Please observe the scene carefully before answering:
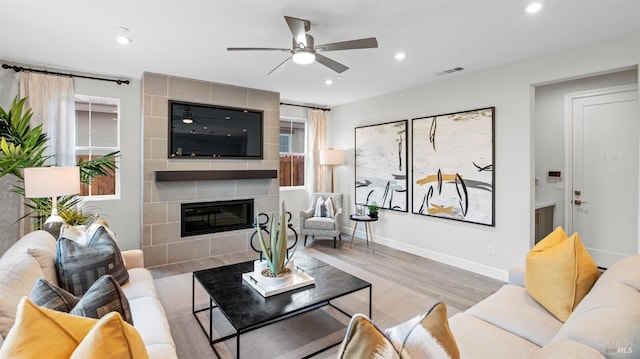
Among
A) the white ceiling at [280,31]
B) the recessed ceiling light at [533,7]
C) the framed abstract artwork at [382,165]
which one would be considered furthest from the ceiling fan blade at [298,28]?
the framed abstract artwork at [382,165]

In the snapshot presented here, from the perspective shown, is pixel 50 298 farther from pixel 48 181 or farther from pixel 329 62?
pixel 329 62

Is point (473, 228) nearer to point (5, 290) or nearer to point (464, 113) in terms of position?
point (464, 113)

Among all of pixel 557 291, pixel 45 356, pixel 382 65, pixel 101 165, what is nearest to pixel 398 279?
pixel 557 291

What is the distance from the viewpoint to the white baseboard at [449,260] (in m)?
3.75

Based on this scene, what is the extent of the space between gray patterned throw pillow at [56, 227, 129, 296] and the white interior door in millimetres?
5284

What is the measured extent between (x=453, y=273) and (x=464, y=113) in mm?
2064

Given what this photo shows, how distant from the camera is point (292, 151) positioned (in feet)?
19.6

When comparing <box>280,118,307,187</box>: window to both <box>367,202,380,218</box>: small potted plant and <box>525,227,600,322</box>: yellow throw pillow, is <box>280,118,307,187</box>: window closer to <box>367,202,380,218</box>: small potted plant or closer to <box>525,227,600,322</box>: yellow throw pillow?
<box>367,202,380,218</box>: small potted plant

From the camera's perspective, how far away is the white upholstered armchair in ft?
16.9

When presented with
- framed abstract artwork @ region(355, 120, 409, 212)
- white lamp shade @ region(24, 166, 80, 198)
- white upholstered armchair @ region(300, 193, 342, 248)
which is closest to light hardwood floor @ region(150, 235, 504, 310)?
white upholstered armchair @ region(300, 193, 342, 248)

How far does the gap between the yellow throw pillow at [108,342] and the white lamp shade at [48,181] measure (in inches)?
104

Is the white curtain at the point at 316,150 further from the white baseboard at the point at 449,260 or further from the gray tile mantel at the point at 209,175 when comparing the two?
the white baseboard at the point at 449,260

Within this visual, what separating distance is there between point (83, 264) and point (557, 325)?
2855 mm

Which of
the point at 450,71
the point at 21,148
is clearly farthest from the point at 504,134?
the point at 21,148
